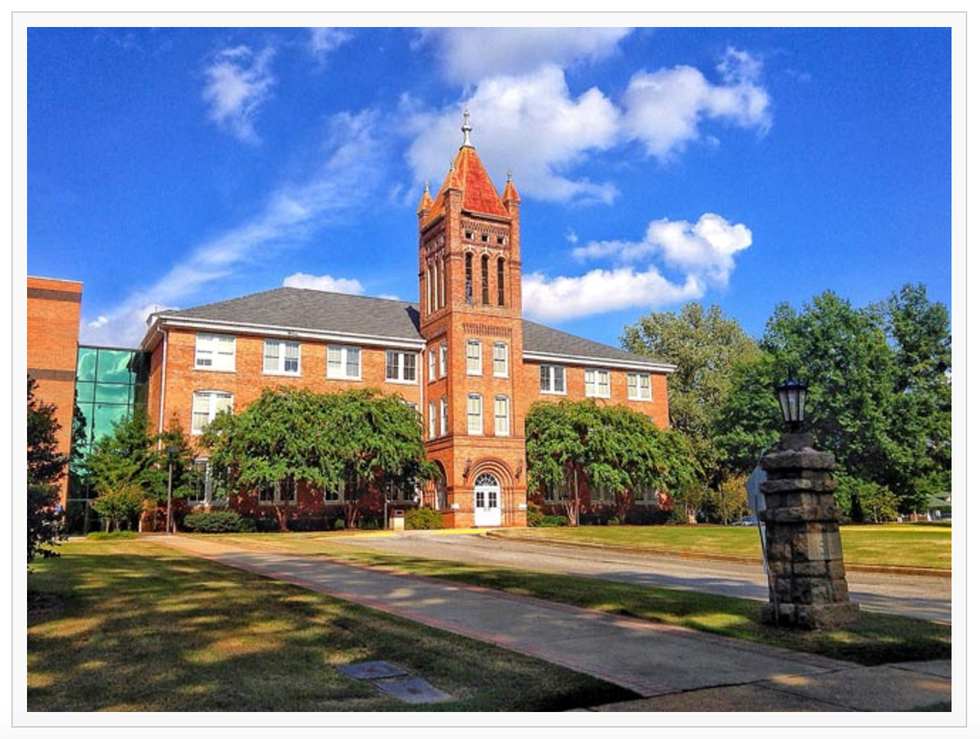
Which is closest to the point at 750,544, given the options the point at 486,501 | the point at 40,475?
the point at 486,501

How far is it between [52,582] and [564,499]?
33.0 metres

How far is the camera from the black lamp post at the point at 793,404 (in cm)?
1098

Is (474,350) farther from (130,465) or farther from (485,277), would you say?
(130,465)

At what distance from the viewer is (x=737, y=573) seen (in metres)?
18.5

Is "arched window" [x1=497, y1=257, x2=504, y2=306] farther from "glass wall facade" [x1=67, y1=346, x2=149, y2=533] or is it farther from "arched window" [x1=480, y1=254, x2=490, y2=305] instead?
"glass wall facade" [x1=67, y1=346, x2=149, y2=533]

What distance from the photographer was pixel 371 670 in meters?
7.62

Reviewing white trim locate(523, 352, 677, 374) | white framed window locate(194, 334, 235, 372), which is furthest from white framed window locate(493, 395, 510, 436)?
white framed window locate(194, 334, 235, 372)

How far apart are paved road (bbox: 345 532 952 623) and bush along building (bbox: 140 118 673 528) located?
1055 centimetres

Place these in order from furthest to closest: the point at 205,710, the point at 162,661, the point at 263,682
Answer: the point at 162,661
the point at 263,682
the point at 205,710

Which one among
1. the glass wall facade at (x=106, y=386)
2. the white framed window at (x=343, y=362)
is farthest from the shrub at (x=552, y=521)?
the glass wall facade at (x=106, y=386)

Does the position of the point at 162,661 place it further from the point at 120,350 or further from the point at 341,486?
the point at 120,350

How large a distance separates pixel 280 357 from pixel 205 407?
426 centimetres

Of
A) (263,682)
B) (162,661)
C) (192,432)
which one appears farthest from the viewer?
(192,432)
